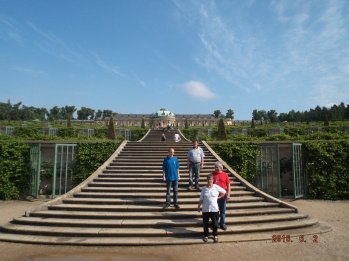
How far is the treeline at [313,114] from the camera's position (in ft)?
271

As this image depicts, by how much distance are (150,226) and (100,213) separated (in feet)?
6.50

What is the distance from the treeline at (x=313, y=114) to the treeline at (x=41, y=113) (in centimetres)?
6376

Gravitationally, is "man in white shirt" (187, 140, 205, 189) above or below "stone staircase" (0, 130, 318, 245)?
above

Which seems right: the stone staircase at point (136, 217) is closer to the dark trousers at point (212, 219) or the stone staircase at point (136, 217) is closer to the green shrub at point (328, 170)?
the dark trousers at point (212, 219)

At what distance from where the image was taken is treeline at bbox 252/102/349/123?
8250 cm

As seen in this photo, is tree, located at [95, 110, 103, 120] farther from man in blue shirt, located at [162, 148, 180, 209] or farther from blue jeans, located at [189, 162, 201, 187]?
man in blue shirt, located at [162, 148, 180, 209]

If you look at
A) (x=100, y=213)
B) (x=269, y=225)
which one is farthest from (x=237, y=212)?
(x=100, y=213)

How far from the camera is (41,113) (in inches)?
5315

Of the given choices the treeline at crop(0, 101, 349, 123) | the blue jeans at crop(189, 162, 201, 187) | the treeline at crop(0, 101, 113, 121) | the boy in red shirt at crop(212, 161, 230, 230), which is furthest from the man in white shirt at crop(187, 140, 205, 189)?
the treeline at crop(0, 101, 113, 121)

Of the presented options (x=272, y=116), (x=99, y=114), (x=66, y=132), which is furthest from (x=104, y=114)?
(x=66, y=132)

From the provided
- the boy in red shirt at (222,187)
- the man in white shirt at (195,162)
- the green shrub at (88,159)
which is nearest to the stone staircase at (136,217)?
the boy in red shirt at (222,187)

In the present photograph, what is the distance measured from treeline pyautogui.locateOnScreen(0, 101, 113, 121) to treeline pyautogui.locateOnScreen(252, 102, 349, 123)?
63.8m

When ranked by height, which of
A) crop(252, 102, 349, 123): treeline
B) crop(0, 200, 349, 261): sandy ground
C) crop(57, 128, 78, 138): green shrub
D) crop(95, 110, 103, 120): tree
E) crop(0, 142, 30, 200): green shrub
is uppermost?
crop(95, 110, 103, 120): tree

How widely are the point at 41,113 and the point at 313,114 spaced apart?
353 feet
